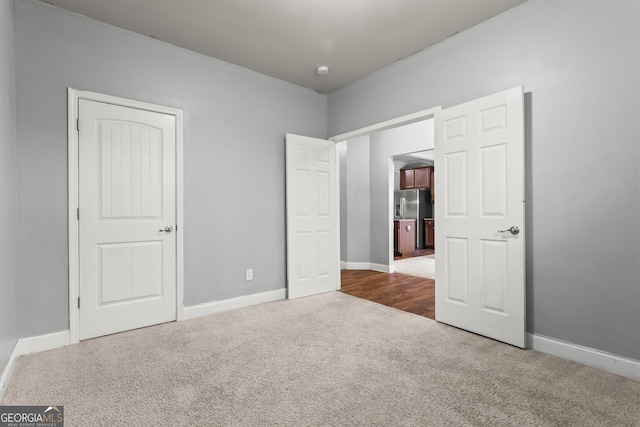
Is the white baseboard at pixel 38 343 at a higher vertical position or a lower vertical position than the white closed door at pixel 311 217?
lower

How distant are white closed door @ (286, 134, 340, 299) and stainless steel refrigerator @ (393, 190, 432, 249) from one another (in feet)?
17.8

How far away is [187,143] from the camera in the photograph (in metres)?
3.23

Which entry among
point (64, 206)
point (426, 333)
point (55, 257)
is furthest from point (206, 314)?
point (426, 333)

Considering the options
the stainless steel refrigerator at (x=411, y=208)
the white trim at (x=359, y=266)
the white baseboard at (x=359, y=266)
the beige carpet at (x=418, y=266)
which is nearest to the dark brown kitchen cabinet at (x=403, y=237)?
the beige carpet at (x=418, y=266)

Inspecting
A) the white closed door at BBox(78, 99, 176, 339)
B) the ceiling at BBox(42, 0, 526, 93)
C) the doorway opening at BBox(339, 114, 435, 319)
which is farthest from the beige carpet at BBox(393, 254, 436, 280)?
the white closed door at BBox(78, 99, 176, 339)

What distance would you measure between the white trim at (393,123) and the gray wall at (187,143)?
1.49 feet

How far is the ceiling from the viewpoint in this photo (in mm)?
2525

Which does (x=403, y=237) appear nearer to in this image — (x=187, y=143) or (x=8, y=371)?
(x=187, y=143)

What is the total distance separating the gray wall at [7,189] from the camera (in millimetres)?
1915

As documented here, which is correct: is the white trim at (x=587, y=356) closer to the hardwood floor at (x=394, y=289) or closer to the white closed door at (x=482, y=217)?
the white closed door at (x=482, y=217)

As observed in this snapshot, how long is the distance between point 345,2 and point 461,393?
290 centimetres

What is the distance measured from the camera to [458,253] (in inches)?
114

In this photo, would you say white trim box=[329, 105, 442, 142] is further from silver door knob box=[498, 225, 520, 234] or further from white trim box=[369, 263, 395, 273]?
white trim box=[369, 263, 395, 273]

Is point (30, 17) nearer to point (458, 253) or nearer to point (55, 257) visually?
point (55, 257)
